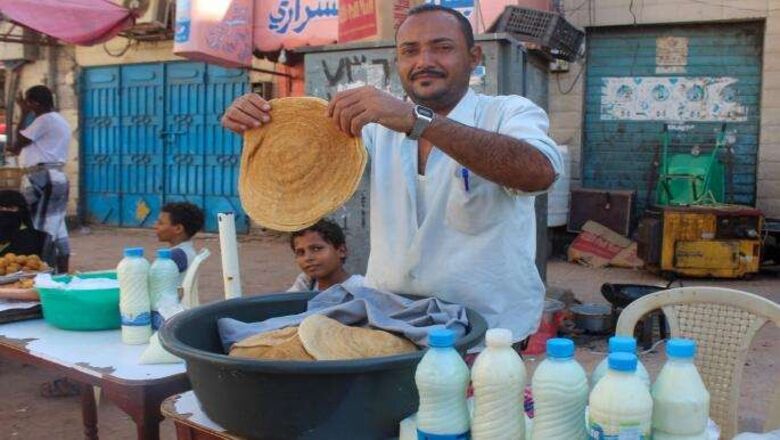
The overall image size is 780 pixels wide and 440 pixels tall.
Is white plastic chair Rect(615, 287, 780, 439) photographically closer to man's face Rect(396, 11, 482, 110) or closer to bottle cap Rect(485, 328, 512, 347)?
man's face Rect(396, 11, 482, 110)

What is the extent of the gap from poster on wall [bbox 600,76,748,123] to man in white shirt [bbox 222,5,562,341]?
710 cm

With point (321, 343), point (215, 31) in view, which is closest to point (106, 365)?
point (321, 343)

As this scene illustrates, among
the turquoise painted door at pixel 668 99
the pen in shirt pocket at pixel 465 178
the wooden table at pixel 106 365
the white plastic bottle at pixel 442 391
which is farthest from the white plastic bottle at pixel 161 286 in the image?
the turquoise painted door at pixel 668 99

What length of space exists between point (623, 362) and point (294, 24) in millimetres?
8081

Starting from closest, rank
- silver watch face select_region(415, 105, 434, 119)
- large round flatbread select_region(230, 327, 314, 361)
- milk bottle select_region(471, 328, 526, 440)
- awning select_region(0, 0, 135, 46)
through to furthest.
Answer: milk bottle select_region(471, 328, 526, 440) → large round flatbread select_region(230, 327, 314, 361) → silver watch face select_region(415, 105, 434, 119) → awning select_region(0, 0, 135, 46)

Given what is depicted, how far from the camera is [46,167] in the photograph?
5770mm

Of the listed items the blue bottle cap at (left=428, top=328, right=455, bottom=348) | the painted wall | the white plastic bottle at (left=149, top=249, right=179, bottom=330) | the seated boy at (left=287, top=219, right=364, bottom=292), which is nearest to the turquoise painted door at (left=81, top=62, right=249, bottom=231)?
the painted wall

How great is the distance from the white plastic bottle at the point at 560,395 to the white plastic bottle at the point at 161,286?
155cm

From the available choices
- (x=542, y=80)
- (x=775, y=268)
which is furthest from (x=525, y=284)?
(x=775, y=268)

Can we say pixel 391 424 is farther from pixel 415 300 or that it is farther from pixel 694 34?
pixel 694 34

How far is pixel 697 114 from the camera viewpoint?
8.44 meters

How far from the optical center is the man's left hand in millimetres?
1636

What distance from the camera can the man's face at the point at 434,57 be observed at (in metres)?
1.89

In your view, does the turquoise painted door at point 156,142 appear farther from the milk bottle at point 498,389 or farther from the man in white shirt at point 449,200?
the milk bottle at point 498,389
